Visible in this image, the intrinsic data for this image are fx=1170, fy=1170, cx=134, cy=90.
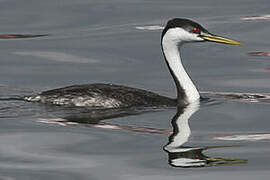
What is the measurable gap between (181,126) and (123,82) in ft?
11.8

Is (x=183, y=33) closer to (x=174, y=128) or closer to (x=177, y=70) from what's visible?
(x=177, y=70)

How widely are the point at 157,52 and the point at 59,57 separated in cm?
173

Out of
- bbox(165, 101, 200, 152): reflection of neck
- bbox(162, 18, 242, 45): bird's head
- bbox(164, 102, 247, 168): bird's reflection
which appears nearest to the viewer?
bbox(164, 102, 247, 168): bird's reflection

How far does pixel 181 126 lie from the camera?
14.3 m

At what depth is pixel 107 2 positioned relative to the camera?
26.3 meters

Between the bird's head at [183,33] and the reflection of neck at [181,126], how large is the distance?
34.9 inches

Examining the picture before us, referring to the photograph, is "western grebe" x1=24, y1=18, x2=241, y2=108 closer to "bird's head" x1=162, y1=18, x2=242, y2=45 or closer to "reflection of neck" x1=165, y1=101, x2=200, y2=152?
"bird's head" x1=162, y1=18, x2=242, y2=45

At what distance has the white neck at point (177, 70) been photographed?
1592cm

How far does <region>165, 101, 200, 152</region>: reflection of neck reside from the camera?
43.5 ft

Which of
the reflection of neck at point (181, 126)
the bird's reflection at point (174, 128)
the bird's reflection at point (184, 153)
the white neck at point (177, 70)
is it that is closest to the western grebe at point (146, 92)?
the white neck at point (177, 70)

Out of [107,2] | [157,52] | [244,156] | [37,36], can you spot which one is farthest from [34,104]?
[107,2]

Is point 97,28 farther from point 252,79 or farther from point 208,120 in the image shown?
point 208,120

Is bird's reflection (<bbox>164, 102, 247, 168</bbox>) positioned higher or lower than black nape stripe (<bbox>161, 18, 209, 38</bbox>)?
lower

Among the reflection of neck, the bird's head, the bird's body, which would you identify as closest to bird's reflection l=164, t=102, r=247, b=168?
the reflection of neck
